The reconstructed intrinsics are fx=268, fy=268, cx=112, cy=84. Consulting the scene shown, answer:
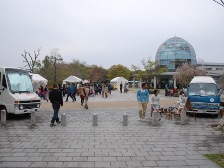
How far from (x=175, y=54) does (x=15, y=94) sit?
62.5 m

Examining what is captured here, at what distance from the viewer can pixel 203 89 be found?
1664 centimetres

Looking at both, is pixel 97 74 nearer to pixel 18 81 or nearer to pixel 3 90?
pixel 18 81

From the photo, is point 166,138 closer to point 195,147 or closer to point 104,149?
point 195,147

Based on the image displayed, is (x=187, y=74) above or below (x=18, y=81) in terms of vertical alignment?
above

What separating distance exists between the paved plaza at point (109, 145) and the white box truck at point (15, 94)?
2170 mm

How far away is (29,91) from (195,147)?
10.3m

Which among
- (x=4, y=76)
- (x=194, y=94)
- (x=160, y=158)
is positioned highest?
(x=4, y=76)

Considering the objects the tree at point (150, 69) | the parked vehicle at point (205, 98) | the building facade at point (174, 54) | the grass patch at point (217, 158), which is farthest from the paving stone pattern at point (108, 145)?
the building facade at point (174, 54)

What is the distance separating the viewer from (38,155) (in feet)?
22.9

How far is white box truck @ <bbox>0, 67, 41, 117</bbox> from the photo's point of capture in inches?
541

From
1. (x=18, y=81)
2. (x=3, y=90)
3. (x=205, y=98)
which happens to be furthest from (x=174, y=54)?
(x=3, y=90)

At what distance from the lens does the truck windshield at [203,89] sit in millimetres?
16219

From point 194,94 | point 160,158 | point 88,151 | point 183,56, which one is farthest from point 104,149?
point 183,56

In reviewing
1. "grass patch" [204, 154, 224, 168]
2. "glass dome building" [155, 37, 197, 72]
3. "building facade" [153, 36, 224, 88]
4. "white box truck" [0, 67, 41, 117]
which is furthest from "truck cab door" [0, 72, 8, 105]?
"glass dome building" [155, 37, 197, 72]
